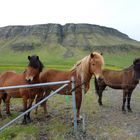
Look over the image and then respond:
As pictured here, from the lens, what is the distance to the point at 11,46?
502 ft

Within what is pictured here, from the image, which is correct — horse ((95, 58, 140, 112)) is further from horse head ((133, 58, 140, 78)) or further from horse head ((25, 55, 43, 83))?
horse head ((25, 55, 43, 83))

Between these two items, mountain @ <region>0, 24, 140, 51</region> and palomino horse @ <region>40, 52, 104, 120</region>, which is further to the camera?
mountain @ <region>0, 24, 140, 51</region>

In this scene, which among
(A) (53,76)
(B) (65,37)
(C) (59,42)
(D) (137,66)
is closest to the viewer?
(A) (53,76)

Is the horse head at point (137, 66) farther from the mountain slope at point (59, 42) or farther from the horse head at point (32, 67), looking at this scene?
the mountain slope at point (59, 42)

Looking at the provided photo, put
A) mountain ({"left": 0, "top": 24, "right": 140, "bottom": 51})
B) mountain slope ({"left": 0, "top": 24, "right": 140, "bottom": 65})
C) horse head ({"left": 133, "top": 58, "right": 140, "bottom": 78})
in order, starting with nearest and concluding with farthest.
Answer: horse head ({"left": 133, "top": 58, "right": 140, "bottom": 78})
mountain slope ({"left": 0, "top": 24, "right": 140, "bottom": 65})
mountain ({"left": 0, "top": 24, "right": 140, "bottom": 51})

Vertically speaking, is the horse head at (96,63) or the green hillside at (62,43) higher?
the horse head at (96,63)

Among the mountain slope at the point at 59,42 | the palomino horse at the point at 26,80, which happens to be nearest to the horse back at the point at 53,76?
the palomino horse at the point at 26,80

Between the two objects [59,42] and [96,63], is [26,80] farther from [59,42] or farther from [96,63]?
[59,42]

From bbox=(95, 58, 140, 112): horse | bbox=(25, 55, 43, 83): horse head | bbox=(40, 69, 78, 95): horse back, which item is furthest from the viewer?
bbox=(95, 58, 140, 112): horse

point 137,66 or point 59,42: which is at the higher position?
point 137,66

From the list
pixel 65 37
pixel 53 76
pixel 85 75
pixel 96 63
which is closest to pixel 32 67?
pixel 53 76

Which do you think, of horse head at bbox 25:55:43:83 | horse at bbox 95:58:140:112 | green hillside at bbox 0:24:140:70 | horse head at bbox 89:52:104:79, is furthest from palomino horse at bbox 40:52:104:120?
green hillside at bbox 0:24:140:70

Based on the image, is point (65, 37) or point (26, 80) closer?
point (26, 80)

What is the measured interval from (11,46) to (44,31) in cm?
3105
